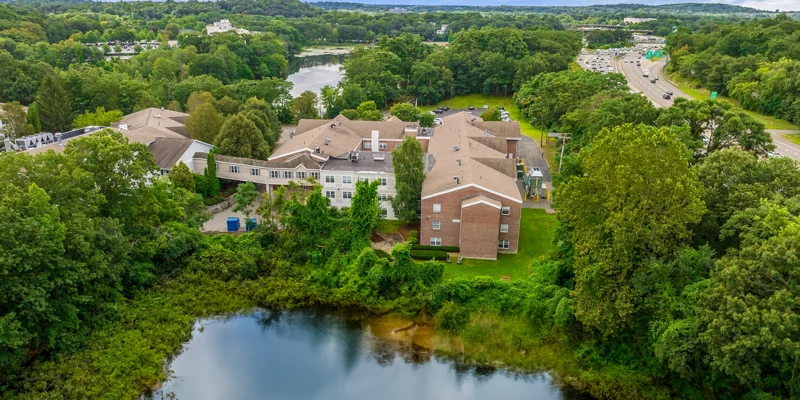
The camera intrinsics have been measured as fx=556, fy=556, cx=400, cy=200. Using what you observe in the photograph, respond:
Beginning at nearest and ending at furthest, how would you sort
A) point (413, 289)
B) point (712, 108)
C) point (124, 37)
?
point (413, 289) < point (712, 108) < point (124, 37)

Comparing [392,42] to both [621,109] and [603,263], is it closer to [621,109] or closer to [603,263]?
[621,109]

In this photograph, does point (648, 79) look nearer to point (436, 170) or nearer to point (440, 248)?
point (436, 170)

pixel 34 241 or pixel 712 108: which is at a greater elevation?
pixel 712 108

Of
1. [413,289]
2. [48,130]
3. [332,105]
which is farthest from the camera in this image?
[332,105]

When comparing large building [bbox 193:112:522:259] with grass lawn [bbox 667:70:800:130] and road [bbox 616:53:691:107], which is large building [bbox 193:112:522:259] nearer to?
grass lawn [bbox 667:70:800:130]

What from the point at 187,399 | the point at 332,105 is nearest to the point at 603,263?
the point at 187,399

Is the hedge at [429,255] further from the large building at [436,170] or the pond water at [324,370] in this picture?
the pond water at [324,370]

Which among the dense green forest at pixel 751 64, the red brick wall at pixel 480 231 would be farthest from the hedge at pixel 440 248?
the dense green forest at pixel 751 64
